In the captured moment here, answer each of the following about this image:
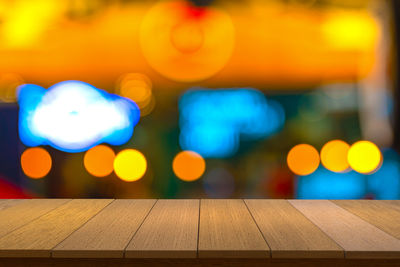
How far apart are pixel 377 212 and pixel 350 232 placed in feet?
1.13

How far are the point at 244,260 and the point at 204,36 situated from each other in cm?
99

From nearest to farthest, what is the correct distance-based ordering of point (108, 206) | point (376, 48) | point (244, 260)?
point (244, 260) < point (108, 206) < point (376, 48)

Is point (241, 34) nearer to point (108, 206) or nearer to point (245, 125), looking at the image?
point (245, 125)

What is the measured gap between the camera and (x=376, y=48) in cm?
177

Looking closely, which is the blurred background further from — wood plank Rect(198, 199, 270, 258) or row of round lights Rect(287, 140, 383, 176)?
wood plank Rect(198, 199, 270, 258)

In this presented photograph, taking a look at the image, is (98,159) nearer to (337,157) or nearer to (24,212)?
(24,212)

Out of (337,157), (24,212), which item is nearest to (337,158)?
(337,157)

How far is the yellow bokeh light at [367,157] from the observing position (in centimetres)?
179

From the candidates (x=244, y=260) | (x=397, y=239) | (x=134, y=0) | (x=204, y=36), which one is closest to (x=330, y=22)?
(x=204, y=36)

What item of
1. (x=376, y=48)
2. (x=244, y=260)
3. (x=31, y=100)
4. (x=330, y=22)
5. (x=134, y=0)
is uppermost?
(x=134, y=0)

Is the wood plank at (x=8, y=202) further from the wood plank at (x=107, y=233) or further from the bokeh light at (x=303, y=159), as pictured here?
the bokeh light at (x=303, y=159)

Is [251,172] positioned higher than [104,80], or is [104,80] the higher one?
[104,80]

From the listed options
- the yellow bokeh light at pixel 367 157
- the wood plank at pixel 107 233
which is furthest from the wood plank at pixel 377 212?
the wood plank at pixel 107 233

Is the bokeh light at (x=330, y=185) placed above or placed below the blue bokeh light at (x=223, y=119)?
below
